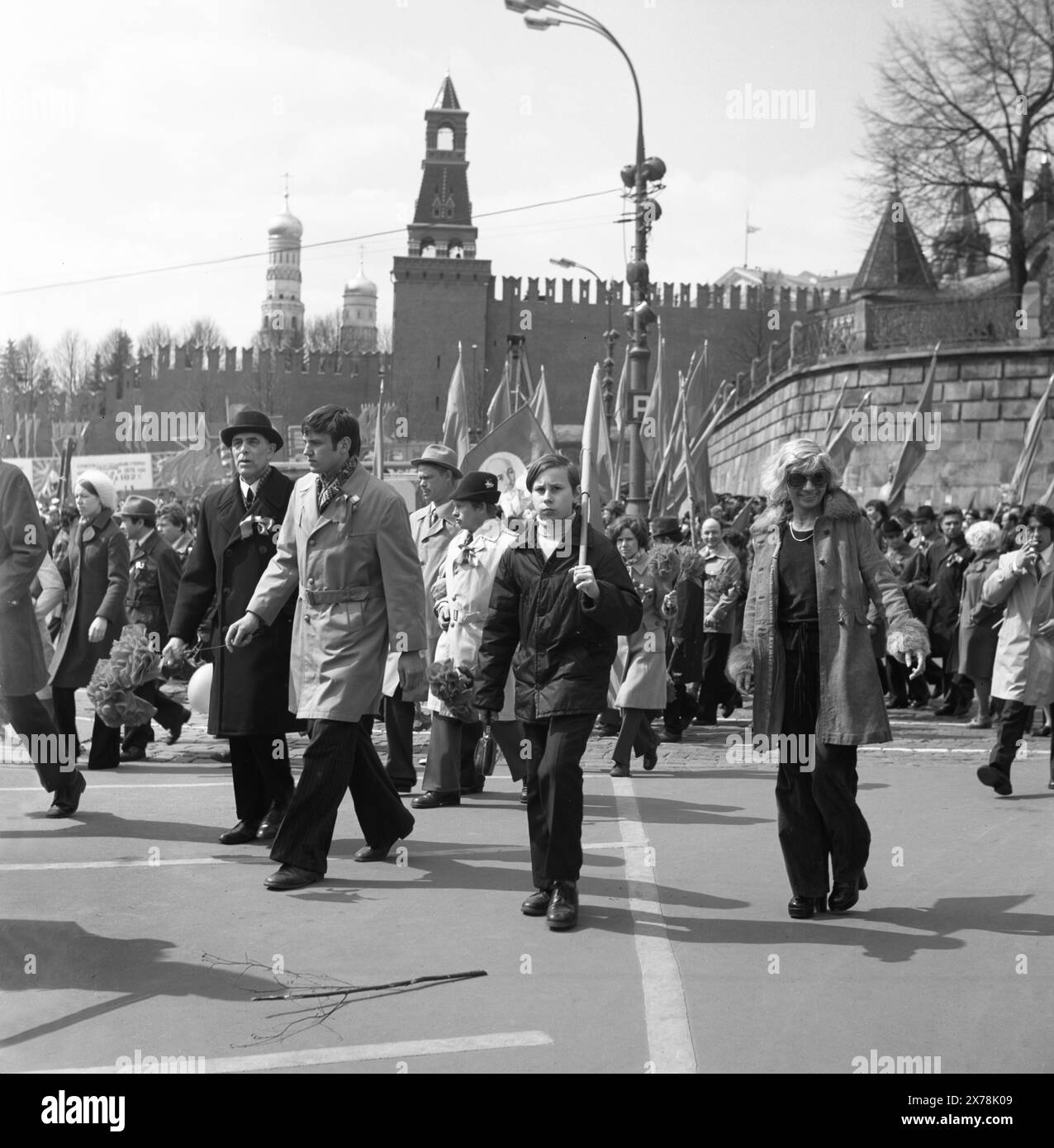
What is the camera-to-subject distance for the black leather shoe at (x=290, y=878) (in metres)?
5.86

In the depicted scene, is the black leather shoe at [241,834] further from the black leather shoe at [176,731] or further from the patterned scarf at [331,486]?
the black leather shoe at [176,731]

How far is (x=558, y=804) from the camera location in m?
5.48

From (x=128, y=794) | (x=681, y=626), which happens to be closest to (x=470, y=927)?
(x=128, y=794)

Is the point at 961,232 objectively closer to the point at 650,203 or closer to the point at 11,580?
the point at 650,203

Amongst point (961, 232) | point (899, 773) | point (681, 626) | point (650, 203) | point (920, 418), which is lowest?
point (899, 773)

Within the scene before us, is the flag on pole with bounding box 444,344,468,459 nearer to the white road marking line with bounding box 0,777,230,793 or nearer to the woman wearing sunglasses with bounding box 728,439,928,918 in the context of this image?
the white road marking line with bounding box 0,777,230,793

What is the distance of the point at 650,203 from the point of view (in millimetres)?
17703

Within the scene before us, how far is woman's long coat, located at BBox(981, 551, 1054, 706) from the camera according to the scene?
8711mm

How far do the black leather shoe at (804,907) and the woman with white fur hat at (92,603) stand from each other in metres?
4.44

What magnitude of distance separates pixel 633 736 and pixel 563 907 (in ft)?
12.7

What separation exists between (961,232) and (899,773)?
26.7 m

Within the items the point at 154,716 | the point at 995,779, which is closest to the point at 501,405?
the point at 154,716

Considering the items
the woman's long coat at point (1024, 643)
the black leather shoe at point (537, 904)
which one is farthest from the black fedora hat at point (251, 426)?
the woman's long coat at point (1024, 643)

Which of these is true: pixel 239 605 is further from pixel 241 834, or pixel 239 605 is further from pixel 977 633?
pixel 977 633
